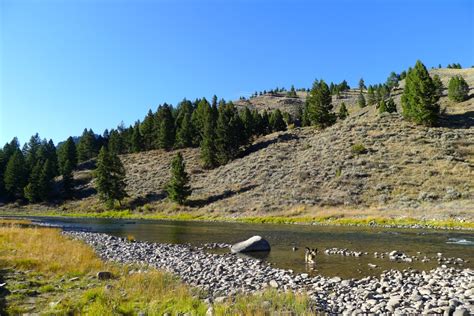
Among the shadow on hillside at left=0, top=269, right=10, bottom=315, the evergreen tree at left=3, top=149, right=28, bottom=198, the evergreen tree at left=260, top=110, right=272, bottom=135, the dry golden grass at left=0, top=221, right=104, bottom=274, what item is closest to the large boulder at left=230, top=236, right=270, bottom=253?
the dry golden grass at left=0, top=221, right=104, bottom=274

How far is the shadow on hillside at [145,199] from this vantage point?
78.6 meters

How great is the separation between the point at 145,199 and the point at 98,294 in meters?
71.9

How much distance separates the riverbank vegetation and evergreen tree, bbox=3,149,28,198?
9368 cm

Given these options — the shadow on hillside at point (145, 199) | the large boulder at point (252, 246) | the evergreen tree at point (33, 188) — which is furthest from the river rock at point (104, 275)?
the evergreen tree at point (33, 188)

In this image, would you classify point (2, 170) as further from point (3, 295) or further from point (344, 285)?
point (344, 285)

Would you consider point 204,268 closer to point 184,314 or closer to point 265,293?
point 265,293

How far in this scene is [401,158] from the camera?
2579 inches

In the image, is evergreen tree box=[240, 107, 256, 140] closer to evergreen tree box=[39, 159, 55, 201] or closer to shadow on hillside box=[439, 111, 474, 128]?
shadow on hillside box=[439, 111, 474, 128]

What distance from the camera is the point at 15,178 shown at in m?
95.7

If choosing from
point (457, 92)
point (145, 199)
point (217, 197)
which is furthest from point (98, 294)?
point (457, 92)

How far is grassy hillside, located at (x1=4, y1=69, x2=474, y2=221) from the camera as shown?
52781 millimetres

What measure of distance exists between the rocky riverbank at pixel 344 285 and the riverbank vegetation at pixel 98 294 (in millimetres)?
1066

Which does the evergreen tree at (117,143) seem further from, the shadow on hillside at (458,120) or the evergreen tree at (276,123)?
the shadow on hillside at (458,120)

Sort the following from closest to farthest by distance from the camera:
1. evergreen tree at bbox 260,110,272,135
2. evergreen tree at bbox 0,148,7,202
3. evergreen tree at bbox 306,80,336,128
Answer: evergreen tree at bbox 306,80,336,128
evergreen tree at bbox 0,148,7,202
evergreen tree at bbox 260,110,272,135
